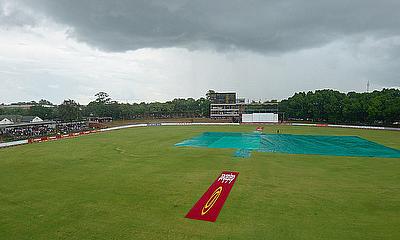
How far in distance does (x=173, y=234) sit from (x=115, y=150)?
77.1 ft

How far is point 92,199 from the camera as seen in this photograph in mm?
14781

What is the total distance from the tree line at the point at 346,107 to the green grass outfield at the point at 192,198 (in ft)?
145

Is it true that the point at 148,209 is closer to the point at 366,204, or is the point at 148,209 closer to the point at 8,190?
the point at 8,190

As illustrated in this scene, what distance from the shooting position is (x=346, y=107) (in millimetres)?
71000

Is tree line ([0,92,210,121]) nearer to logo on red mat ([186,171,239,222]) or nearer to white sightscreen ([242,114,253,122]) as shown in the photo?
white sightscreen ([242,114,253,122])

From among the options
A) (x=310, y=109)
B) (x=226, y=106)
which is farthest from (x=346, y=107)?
(x=226, y=106)

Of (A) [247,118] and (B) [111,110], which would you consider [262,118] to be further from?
(B) [111,110]

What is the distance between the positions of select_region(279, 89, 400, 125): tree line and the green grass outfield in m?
44.3

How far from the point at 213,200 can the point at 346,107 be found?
2665 inches

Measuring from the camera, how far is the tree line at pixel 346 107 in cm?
6284

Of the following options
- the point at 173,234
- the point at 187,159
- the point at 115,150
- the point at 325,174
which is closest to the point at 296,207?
the point at 173,234

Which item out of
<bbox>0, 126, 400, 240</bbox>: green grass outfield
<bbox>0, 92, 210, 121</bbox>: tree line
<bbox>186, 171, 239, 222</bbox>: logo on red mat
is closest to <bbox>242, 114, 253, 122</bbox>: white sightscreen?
<bbox>0, 92, 210, 121</bbox>: tree line

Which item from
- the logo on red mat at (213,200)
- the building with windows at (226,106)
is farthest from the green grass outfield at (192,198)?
the building with windows at (226,106)

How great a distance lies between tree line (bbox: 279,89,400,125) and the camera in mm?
62844
